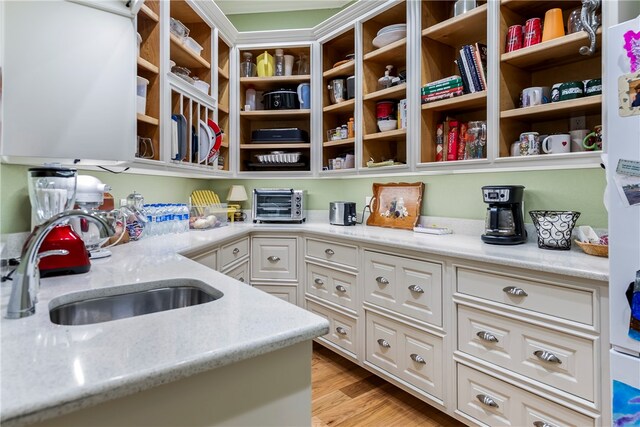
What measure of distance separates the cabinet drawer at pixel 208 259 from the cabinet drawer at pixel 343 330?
85 cm

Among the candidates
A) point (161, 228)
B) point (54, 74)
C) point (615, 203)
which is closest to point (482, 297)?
point (615, 203)

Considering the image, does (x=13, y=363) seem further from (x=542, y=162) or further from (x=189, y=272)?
(x=542, y=162)

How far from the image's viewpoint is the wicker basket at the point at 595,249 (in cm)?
147

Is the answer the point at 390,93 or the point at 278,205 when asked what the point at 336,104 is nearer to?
the point at 390,93

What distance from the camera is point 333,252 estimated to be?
2418 mm

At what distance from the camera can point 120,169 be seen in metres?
1.94

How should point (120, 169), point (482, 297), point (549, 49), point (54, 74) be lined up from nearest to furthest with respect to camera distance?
point (54, 74)
point (482, 297)
point (549, 49)
point (120, 169)

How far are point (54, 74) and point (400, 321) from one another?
2.05 meters

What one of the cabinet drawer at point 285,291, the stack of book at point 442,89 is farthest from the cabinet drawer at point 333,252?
the stack of book at point 442,89

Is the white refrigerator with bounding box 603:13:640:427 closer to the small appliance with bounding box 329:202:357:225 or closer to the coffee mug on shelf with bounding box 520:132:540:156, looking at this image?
the coffee mug on shelf with bounding box 520:132:540:156

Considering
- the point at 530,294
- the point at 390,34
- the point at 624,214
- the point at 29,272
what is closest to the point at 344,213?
the point at 390,34

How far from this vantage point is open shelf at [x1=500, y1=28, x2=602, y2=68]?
1577 millimetres

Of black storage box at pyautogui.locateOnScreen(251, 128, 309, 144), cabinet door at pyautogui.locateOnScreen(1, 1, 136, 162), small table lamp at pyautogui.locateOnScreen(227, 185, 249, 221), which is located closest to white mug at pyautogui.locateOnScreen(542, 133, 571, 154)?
black storage box at pyautogui.locateOnScreen(251, 128, 309, 144)

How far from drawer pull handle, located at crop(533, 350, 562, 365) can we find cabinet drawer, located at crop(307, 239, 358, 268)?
109 centimetres
